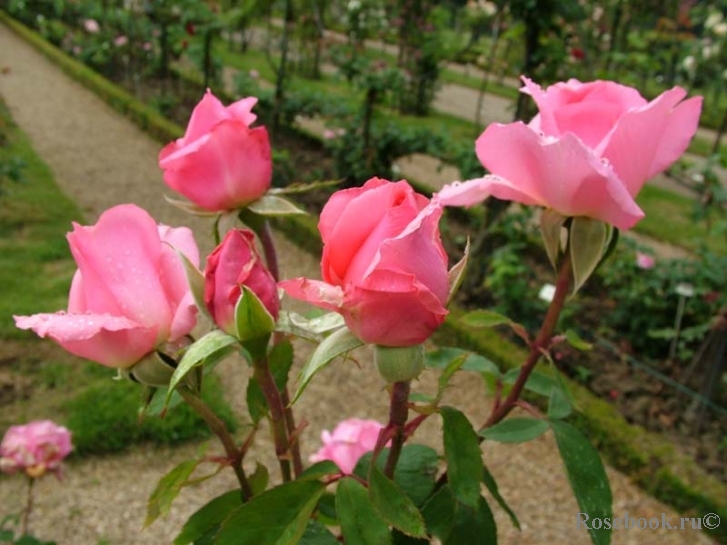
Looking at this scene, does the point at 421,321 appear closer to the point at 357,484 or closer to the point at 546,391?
the point at 357,484

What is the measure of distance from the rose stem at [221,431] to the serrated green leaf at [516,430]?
0.70ft

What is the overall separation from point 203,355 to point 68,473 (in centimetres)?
246

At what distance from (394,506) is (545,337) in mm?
256

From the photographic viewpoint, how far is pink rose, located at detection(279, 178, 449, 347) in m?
0.42

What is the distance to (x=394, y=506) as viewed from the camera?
48 cm

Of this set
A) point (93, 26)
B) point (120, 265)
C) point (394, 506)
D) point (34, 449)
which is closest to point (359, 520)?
point (394, 506)

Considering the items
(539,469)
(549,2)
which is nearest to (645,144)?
(539,469)

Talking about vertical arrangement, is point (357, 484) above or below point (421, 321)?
below

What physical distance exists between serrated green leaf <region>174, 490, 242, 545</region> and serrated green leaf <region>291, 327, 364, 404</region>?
19cm

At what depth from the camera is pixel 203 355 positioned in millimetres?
447

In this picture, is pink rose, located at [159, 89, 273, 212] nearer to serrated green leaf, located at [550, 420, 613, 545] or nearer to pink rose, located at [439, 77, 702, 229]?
pink rose, located at [439, 77, 702, 229]

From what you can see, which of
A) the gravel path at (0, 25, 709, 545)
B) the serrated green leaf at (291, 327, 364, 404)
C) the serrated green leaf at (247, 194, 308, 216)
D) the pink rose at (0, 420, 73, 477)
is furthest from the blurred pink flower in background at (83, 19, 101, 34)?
the serrated green leaf at (291, 327, 364, 404)

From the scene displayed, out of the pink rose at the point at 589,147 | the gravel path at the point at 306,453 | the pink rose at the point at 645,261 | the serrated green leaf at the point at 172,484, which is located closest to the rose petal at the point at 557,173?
the pink rose at the point at 589,147

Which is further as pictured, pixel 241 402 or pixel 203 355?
pixel 241 402
